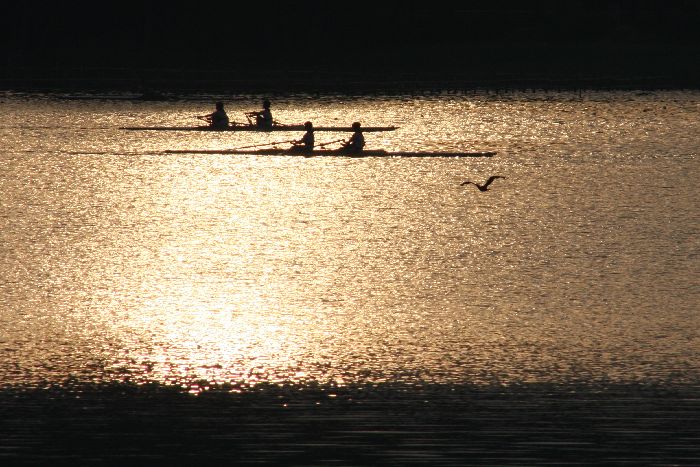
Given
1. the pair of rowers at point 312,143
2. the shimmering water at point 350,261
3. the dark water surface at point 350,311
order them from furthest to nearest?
the pair of rowers at point 312,143 < the shimmering water at point 350,261 < the dark water surface at point 350,311

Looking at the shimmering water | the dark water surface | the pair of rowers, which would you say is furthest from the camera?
the pair of rowers

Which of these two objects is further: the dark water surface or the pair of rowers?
the pair of rowers

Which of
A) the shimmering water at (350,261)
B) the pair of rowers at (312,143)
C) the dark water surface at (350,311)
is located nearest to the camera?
the dark water surface at (350,311)

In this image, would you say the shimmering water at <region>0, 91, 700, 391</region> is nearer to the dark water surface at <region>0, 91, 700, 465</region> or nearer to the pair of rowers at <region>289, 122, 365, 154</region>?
the dark water surface at <region>0, 91, 700, 465</region>

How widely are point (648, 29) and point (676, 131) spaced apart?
22.4m

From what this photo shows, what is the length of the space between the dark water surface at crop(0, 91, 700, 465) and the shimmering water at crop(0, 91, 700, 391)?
2.5 inches

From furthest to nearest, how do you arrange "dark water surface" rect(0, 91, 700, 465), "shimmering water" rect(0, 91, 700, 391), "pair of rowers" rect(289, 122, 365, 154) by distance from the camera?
→ "pair of rowers" rect(289, 122, 365, 154)
"shimmering water" rect(0, 91, 700, 391)
"dark water surface" rect(0, 91, 700, 465)

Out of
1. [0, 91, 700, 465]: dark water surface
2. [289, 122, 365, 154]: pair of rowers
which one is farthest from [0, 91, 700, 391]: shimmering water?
[289, 122, 365, 154]: pair of rowers

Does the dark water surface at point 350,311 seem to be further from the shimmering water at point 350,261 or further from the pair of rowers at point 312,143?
the pair of rowers at point 312,143

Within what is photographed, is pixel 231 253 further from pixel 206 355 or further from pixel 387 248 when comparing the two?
pixel 206 355

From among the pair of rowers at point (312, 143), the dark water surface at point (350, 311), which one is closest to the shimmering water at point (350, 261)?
the dark water surface at point (350, 311)

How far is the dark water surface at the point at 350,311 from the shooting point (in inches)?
501

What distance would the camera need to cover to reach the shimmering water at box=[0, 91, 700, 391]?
15.3 meters

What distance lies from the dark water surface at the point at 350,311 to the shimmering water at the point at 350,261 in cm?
6
